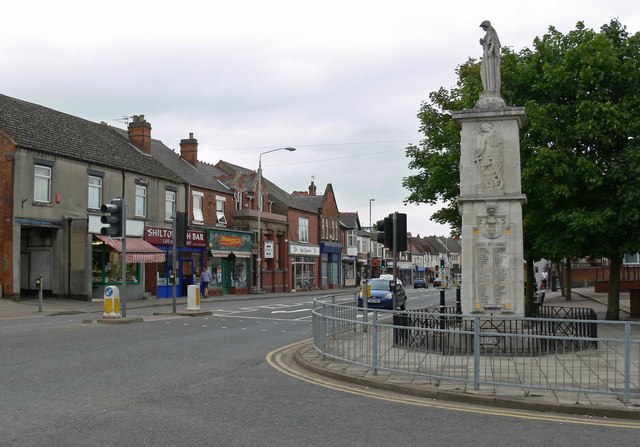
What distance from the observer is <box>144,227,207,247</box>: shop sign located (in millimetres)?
35781

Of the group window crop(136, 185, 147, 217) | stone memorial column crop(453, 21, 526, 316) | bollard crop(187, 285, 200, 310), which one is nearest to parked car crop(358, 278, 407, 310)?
bollard crop(187, 285, 200, 310)

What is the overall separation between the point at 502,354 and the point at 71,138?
28854 mm

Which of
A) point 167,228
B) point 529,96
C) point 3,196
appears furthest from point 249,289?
point 529,96

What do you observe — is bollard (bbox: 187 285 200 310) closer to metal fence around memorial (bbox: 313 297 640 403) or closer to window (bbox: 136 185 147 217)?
metal fence around memorial (bbox: 313 297 640 403)

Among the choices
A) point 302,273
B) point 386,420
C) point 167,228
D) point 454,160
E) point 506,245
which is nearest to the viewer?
point 386,420

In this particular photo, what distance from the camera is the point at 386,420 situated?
Answer: 743cm

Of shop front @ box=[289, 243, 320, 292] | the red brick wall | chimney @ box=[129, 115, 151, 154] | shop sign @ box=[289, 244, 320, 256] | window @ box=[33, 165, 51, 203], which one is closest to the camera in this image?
the red brick wall

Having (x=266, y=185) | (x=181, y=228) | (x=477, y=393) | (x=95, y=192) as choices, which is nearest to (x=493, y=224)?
(x=477, y=393)

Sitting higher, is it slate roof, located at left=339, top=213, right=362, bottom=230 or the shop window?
slate roof, located at left=339, top=213, right=362, bottom=230

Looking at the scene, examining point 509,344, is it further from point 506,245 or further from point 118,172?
point 118,172

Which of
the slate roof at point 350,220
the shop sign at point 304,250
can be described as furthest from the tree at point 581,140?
the slate roof at point 350,220

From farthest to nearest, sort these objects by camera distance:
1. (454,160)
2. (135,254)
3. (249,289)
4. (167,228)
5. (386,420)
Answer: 1. (249,289)
2. (167,228)
3. (135,254)
4. (454,160)
5. (386,420)

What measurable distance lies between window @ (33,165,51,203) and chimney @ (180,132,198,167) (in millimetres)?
16913

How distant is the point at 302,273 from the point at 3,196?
32.1 metres
